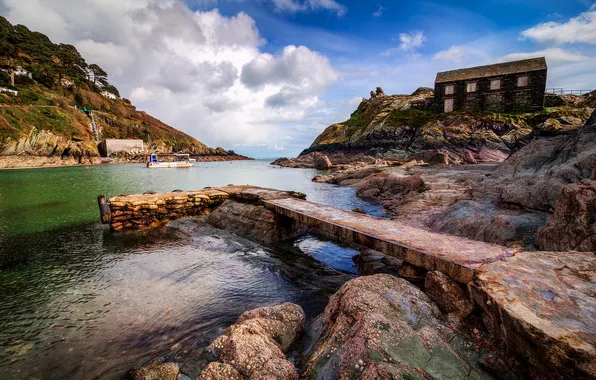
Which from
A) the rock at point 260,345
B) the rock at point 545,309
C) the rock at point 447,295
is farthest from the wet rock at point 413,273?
the rock at point 260,345

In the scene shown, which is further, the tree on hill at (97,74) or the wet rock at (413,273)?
the tree on hill at (97,74)

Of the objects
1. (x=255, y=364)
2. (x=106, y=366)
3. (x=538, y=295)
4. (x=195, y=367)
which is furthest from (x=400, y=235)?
(x=106, y=366)

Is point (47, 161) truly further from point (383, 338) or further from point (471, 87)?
point (471, 87)

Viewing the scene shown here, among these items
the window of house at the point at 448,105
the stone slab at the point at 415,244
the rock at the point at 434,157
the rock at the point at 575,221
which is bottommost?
the stone slab at the point at 415,244

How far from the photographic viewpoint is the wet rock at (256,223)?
12273 millimetres

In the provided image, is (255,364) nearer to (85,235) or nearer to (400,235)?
(400,235)

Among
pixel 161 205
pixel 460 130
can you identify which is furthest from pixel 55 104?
pixel 460 130

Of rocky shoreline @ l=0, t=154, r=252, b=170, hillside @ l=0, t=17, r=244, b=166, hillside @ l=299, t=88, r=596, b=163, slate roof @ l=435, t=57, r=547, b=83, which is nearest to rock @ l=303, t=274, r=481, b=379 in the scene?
hillside @ l=299, t=88, r=596, b=163

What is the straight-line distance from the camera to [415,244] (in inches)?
252

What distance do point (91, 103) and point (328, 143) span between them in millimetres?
103878

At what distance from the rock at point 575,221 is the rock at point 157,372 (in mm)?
8104

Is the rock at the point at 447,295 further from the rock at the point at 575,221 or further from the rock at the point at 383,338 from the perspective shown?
the rock at the point at 575,221

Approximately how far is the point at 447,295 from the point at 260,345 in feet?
10.6

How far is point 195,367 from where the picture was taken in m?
4.36
